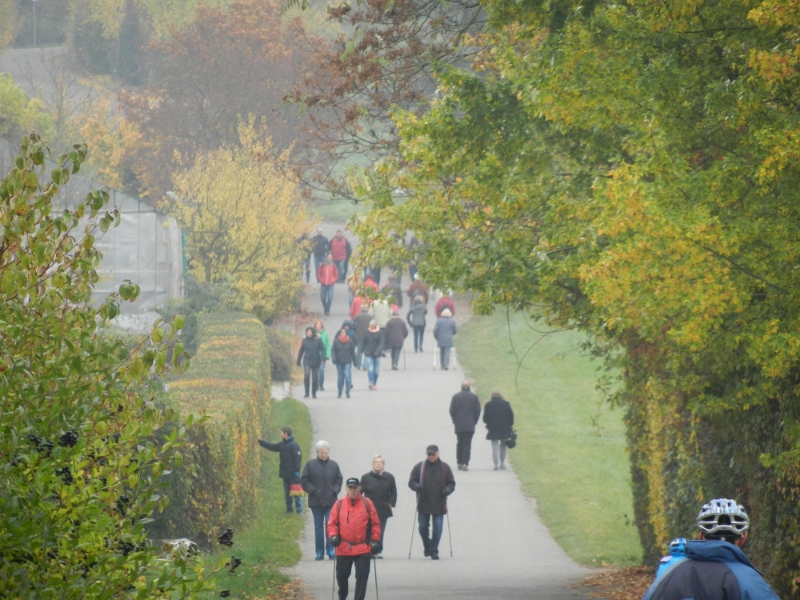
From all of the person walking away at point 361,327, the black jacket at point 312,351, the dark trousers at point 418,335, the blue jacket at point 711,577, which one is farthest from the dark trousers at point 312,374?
the blue jacket at point 711,577

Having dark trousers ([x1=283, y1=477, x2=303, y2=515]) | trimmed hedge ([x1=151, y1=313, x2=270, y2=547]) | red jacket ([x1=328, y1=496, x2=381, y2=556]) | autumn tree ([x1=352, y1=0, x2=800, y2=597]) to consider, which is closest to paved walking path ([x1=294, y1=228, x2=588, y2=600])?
dark trousers ([x1=283, y1=477, x2=303, y2=515])

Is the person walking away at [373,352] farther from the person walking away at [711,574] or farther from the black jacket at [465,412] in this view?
the person walking away at [711,574]

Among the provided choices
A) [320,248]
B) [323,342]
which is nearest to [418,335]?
[323,342]

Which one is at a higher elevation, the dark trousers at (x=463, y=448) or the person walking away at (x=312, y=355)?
the person walking away at (x=312, y=355)

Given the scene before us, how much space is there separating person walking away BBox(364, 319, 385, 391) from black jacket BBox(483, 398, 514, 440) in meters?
7.43

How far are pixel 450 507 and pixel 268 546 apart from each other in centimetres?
411

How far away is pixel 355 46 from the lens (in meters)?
14.3

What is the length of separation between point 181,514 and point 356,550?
10.0 feet

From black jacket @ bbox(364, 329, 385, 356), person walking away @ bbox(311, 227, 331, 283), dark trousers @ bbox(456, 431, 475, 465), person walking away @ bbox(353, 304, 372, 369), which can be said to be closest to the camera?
dark trousers @ bbox(456, 431, 475, 465)

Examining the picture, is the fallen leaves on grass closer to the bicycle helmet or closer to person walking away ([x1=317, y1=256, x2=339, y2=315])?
the bicycle helmet

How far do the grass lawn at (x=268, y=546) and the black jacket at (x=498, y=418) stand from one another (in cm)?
368

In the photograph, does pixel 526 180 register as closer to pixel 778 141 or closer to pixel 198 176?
pixel 778 141

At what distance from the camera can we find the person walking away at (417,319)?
3138cm

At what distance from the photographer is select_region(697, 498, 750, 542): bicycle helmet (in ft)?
16.9
